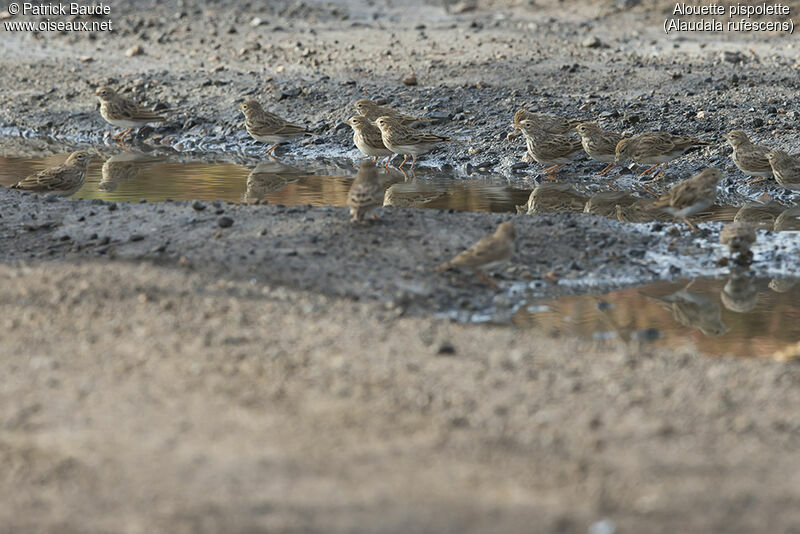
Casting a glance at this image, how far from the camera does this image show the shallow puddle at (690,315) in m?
7.48

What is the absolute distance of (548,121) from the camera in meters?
12.9

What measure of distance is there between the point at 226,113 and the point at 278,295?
8.71 meters

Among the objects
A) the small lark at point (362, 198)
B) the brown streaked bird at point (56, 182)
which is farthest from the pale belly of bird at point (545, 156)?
the brown streaked bird at point (56, 182)

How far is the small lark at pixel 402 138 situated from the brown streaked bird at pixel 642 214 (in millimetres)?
2928

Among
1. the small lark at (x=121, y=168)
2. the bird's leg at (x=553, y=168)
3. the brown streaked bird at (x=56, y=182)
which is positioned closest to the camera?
the brown streaked bird at (x=56, y=182)

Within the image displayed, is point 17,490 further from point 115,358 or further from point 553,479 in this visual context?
point 553,479

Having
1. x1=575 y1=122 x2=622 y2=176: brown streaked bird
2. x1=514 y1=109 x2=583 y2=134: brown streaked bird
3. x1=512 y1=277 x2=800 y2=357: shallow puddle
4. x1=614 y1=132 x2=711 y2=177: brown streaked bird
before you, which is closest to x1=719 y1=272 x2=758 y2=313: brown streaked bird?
x1=512 y1=277 x2=800 y2=357: shallow puddle

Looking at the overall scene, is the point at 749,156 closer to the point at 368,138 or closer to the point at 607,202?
the point at 607,202

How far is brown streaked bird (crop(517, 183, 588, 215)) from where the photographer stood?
1132cm

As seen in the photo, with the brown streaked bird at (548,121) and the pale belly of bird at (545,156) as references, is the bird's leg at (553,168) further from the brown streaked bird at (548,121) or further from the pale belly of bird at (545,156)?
the brown streaked bird at (548,121)

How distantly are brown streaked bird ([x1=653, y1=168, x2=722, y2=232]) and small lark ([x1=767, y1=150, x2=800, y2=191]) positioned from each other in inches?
56.8

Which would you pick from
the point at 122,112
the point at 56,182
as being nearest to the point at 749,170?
the point at 56,182

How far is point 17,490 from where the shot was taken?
196 inches

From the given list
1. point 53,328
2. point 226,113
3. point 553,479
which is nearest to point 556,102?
point 226,113
